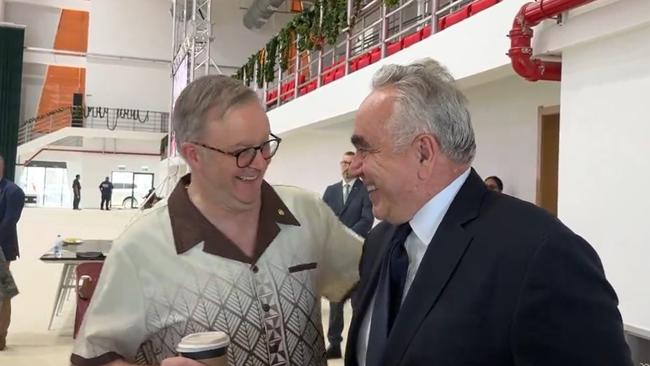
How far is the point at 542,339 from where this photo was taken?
0.98 m

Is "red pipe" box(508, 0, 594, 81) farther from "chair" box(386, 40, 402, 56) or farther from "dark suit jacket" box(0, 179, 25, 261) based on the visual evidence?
"dark suit jacket" box(0, 179, 25, 261)

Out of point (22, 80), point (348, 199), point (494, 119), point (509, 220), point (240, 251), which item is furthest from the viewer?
point (22, 80)

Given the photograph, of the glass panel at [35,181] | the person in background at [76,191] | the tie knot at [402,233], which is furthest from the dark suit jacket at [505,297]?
the glass panel at [35,181]

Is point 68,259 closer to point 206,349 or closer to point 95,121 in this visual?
point 206,349

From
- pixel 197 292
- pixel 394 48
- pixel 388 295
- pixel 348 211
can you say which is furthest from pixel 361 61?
pixel 388 295

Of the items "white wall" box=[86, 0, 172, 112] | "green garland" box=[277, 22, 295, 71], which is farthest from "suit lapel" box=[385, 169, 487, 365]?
"white wall" box=[86, 0, 172, 112]

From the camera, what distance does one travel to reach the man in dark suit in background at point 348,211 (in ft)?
15.3

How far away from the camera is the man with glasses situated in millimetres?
1391

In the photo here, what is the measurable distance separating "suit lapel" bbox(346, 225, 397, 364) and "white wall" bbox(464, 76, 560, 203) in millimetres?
4061

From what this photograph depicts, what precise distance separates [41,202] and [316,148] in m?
17.9

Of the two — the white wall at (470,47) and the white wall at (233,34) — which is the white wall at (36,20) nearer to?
the white wall at (233,34)

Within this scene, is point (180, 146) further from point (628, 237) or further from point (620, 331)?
point (628, 237)

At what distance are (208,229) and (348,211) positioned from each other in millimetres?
3481

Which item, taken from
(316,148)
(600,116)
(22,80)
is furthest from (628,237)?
(22,80)
